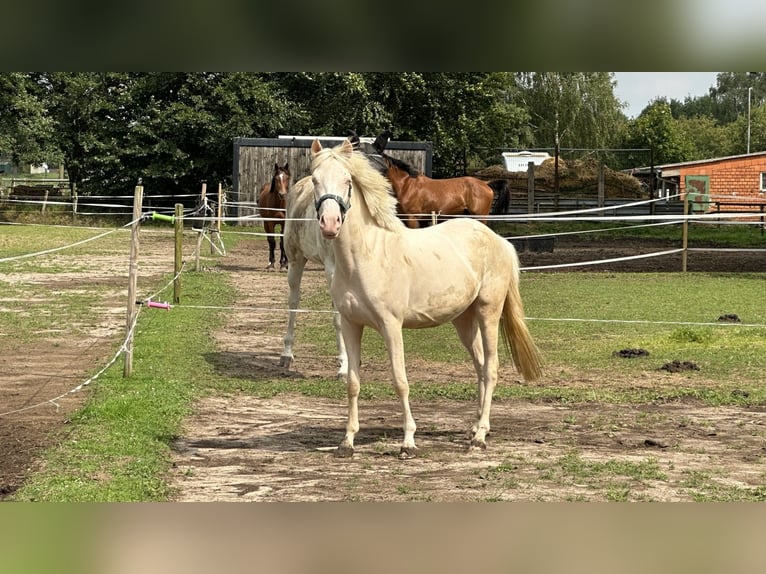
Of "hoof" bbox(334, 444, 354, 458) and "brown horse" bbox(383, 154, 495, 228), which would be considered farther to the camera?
"brown horse" bbox(383, 154, 495, 228)

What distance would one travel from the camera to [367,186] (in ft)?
19.4

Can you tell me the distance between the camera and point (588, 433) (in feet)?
21.4

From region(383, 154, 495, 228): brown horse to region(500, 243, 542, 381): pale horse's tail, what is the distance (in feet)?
26.9

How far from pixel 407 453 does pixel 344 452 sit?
1.27ft

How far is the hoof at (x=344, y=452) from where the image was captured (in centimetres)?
585

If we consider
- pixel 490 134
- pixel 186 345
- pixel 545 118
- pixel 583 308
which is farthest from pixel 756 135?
pixel 186 345

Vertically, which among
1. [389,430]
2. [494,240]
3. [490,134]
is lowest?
[389,430]

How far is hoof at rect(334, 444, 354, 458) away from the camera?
585cm

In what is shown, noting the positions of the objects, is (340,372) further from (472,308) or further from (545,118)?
(545,118)

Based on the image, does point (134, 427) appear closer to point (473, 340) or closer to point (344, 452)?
point (344, 452)

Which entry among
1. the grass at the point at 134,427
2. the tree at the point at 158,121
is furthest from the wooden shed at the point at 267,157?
the grass at the point at 134,427

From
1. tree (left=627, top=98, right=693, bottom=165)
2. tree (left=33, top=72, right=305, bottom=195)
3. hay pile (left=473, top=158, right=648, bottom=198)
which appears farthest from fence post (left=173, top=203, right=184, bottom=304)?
tree (left=627, top=98, right=693, bottom=165)

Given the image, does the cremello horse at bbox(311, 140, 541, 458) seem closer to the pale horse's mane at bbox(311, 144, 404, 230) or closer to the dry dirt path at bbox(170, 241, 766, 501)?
the pale horse's mane at bbox(311, 144, 404, 230)

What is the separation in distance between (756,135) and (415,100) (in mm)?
37065
